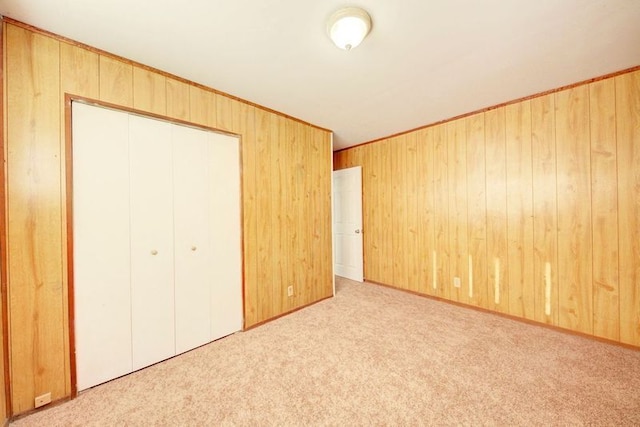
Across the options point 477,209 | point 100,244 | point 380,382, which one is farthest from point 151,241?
point 477,209

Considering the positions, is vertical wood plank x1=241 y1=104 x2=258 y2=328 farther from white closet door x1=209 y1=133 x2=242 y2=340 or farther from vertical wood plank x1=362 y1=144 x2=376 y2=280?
vertical wood plank x1=362 y1=144 x2=376 y2=280

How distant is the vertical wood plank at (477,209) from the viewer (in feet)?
9.62

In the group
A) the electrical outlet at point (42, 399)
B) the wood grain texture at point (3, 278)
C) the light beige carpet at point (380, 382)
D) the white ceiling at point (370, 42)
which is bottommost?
the light beige carpet at point (380, 382)

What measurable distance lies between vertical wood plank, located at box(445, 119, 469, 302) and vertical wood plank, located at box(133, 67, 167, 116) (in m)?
3.30

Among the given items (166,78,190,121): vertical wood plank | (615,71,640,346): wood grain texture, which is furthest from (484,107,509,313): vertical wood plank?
(166,78,190,121): vertical wood plank

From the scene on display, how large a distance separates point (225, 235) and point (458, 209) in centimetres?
292

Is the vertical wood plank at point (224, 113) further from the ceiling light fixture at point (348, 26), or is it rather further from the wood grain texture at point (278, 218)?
the ceiling light fixture at point (348, 26)

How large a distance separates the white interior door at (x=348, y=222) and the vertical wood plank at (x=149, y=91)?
302 cm

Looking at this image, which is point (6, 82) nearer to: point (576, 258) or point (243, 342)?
point (243, 342)

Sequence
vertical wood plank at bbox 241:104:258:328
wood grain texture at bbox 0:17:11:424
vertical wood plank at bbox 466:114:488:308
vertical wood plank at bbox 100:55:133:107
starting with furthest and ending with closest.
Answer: vertical wood plank at bbox 466:114:488:308
vertical wood plank at bbox 241:104:258:328
vertical wood plank at bbox 100:55:133:107
wood grain texture at bbox 0:17:11:424

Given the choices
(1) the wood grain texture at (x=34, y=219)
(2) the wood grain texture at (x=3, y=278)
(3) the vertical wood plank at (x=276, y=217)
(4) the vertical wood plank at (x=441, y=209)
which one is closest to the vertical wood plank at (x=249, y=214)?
(3) the vertical wood plank at (x=276, y=217)

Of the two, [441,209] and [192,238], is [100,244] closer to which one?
[192,238]

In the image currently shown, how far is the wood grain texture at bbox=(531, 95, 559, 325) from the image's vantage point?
8.06ft

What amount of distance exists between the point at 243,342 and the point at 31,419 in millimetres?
1329
